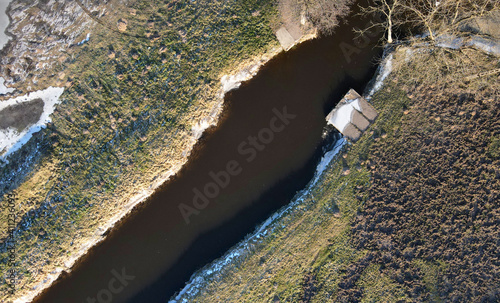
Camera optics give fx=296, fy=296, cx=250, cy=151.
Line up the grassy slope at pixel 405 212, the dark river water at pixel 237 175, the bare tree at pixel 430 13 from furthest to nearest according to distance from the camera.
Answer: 1. the dark river water at pixel 237 175
2. the grassy slope at pixel 405 212
3. the bare tree at pixel 430 13

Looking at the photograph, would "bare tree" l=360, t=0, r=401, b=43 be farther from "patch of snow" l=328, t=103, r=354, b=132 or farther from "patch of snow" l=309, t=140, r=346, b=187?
"patch of snow" l=309, t=140, r=346, b=187

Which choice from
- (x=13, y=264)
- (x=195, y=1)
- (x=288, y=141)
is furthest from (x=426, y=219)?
(x=13, y=264)

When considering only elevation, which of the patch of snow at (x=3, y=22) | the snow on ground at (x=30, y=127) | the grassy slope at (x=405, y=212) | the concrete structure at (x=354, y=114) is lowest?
the grassy slope at (x=405, y=212)

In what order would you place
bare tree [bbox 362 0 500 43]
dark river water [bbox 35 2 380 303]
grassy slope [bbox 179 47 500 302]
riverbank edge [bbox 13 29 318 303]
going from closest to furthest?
bare tree [bbox 362 0 500 43], grassy slope [bbox 179 47 500 302], riverbank edge [bbox 13 29 318 303], dark river water [bbox 35 2 380 303]

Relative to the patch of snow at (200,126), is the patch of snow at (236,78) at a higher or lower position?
higher

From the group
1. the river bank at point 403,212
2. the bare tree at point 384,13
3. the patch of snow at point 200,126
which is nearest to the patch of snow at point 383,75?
the river bank at point 403,212

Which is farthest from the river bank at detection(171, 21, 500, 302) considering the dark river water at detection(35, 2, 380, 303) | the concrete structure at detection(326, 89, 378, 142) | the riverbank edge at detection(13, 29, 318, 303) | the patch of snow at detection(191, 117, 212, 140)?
the patch of snow at detection(191, 117, 212, 140)

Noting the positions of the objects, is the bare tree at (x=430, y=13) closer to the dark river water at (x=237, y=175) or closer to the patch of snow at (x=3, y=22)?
the dark river water at (x=237, y=175)

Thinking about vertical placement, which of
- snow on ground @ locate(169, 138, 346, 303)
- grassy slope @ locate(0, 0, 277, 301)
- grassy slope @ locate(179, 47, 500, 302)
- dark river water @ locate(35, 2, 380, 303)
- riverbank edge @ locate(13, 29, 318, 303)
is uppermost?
grassy slope @ locate(0, 0, 277, 301)
